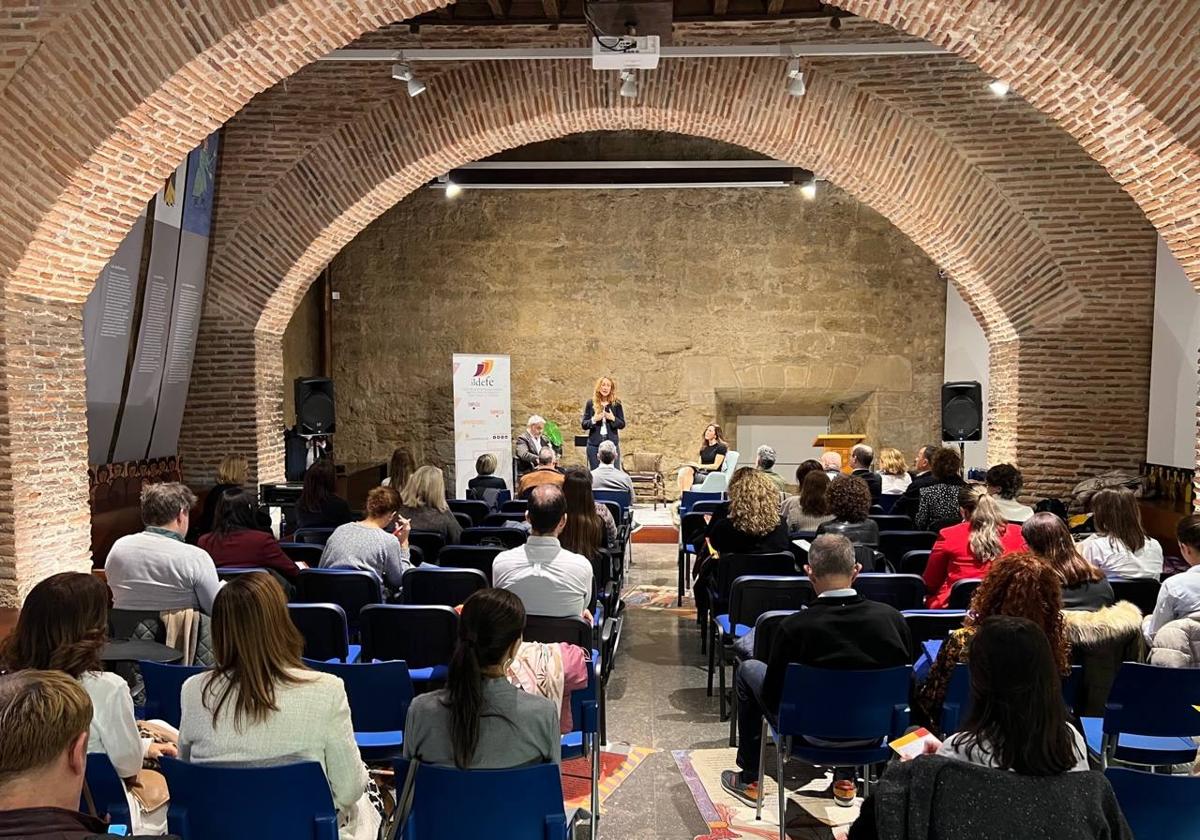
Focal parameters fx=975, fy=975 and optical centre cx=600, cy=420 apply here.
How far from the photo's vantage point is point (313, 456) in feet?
38.4

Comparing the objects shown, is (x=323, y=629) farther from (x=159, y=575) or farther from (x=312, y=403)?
(x=312, y=403)

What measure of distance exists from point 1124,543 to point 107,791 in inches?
179

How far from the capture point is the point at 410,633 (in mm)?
4043

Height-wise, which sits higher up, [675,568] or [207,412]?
[207,412]

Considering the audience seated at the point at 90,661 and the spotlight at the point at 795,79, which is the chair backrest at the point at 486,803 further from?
the spotlight at the point at 795,79

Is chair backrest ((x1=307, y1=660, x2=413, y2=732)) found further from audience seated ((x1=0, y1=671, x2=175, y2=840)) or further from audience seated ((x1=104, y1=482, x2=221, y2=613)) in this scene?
audience seated ((x1=0, y1=671, x2=175, y2=840))

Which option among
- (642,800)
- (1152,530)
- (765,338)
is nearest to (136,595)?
(642,800)

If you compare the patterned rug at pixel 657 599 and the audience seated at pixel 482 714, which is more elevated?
the audience seated at pixel 482 714

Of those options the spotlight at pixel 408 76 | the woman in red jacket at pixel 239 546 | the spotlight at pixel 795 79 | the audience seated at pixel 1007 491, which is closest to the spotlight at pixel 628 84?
the spotlight at pixel 795 79

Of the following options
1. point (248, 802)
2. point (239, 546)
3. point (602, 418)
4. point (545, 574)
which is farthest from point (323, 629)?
point (602, 418)

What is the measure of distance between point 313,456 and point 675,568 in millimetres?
4845

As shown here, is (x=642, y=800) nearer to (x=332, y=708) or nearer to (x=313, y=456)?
(x=332, y=708)

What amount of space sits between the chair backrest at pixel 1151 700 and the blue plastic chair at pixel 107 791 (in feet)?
10.2

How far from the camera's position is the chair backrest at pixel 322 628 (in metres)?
3.98
